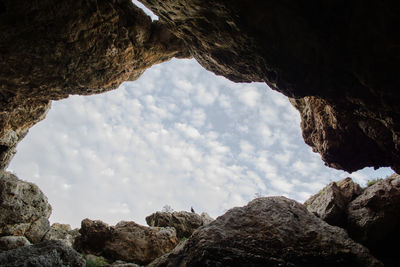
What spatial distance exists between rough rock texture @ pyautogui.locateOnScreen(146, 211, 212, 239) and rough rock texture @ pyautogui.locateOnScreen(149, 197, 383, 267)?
775 centimetres

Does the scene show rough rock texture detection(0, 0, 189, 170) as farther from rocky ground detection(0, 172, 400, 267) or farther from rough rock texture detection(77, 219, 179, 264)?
rough rock texture detection(77, 219, 179, 264)

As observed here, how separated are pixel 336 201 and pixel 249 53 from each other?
30.5 feet

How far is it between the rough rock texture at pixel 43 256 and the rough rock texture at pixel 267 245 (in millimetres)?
3771

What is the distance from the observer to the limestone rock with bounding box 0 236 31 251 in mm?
14189

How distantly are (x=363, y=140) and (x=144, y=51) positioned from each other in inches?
556

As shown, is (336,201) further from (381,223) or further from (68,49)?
(68,49)

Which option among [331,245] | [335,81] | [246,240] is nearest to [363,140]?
[335,81]

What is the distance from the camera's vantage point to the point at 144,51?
1467cm

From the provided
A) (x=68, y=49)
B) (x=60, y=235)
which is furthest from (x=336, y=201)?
(x=60, y=235)

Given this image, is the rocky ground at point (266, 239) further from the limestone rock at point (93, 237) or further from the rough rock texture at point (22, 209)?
the rough rock texture at point (22, 209)

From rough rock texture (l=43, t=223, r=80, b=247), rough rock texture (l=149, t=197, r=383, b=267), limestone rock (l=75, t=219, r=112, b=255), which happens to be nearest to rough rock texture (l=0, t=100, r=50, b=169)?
rough rock texture (l=43, t=223, r=80, b=247)

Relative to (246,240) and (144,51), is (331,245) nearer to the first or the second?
(246,240)

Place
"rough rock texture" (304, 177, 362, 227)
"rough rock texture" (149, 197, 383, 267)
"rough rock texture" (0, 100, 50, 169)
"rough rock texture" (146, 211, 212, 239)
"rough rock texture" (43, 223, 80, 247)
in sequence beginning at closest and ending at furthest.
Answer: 1. "rough rock texture" (149, 197, 383, 267)
2. "rough rock texture" (304, 177, 362, 227)
3. "rough rock texture" (0, 100, 50, 169)
4. "rough rock texture" (146, 211, 212, 239)
5. "rough rock texture" (43, 223, 80, 247)

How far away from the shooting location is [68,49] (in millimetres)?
12000
